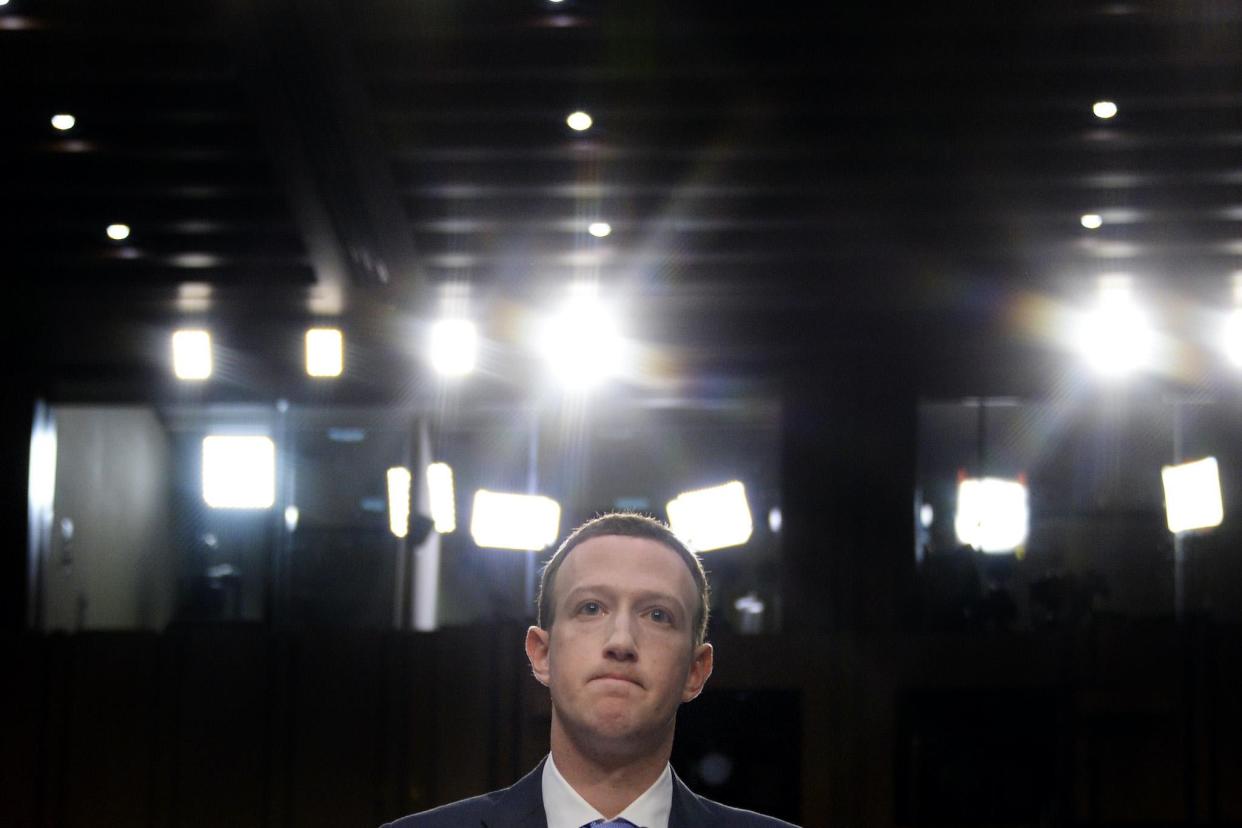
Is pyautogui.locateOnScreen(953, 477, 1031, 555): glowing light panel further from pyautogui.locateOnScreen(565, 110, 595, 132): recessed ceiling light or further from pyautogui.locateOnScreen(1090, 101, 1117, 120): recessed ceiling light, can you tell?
pyautogui.locateOnScreen(565, 110, 595, 132): recessed ceiling light

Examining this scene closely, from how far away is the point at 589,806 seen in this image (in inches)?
83.2

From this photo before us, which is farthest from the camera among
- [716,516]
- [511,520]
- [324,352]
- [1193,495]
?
[324,352]

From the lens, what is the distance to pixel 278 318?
1249 centimetres

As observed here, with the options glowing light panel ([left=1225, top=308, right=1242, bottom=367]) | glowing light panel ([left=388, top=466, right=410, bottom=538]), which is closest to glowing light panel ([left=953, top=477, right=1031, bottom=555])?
glowing light panel ([left=1225, top=308, right=1242, bottom=367])

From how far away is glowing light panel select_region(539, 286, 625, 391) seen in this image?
12.5m

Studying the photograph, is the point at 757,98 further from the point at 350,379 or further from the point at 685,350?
the point at 350,379

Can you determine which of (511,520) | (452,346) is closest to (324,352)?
(452,346)

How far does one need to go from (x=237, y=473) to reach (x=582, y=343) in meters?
2.83

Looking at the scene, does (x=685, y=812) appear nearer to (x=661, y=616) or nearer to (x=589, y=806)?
(x=589, y=806)

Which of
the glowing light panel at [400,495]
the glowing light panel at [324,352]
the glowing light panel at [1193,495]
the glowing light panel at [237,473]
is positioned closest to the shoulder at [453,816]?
the glowing light panel at [324,352]

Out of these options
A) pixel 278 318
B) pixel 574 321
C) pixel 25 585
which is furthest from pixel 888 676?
pixel 25 585

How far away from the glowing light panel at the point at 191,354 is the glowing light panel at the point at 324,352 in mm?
834

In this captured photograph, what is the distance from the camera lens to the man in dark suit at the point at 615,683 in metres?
2.06

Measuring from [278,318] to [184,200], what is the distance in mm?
1526
